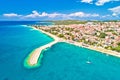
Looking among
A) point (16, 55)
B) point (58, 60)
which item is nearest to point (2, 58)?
point (16, 55)

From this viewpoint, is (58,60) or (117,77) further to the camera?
(58,60)

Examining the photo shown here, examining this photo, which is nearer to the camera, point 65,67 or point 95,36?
point 65,67

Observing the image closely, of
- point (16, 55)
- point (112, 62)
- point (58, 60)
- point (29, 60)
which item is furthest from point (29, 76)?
point (112, 62)

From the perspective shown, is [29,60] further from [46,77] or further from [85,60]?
[85,60]

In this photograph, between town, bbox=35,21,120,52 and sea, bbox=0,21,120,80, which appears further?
town, bbox=35,21,120,52

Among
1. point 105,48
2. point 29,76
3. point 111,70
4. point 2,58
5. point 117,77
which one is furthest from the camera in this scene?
point 105,48

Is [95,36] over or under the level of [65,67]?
under

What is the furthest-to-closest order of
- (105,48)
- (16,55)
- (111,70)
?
(105,48) < (16,55) < (111,70)

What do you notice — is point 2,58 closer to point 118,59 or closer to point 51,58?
point 51,58

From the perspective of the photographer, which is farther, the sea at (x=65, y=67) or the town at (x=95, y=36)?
the town at (x=95, y=36)
